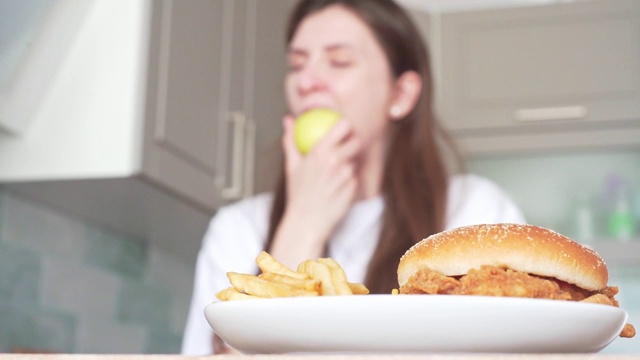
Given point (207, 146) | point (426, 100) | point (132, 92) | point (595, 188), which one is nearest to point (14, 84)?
point (132, 92)

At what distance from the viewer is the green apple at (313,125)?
5.33 ft

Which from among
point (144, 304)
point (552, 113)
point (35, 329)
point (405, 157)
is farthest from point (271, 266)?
point (552, 113)

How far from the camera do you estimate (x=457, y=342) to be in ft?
1.23

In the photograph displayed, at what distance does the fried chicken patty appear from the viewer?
0.40 metres

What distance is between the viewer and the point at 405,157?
1.72m

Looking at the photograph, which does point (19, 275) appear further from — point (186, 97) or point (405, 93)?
point (405, 93)

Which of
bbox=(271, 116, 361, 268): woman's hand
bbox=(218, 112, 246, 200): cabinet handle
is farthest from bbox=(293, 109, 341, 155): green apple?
bbox=(218, 112, 246, 200): cabinet handle

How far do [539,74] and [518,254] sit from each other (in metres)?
2.35

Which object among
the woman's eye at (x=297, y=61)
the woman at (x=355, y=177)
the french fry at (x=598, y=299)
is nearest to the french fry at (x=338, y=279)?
the french fry at (x=598, y=299)

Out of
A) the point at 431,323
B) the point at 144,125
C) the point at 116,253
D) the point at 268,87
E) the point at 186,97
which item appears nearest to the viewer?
the point at 431,323

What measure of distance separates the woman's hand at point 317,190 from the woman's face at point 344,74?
0.04m

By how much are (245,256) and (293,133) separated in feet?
0.85

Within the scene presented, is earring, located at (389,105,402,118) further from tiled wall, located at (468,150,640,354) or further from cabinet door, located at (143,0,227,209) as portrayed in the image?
tiled wall, located at (468,150,640,354)

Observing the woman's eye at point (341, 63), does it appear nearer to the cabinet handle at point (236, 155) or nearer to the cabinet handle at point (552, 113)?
the cabinet handle at point (236, 155)
